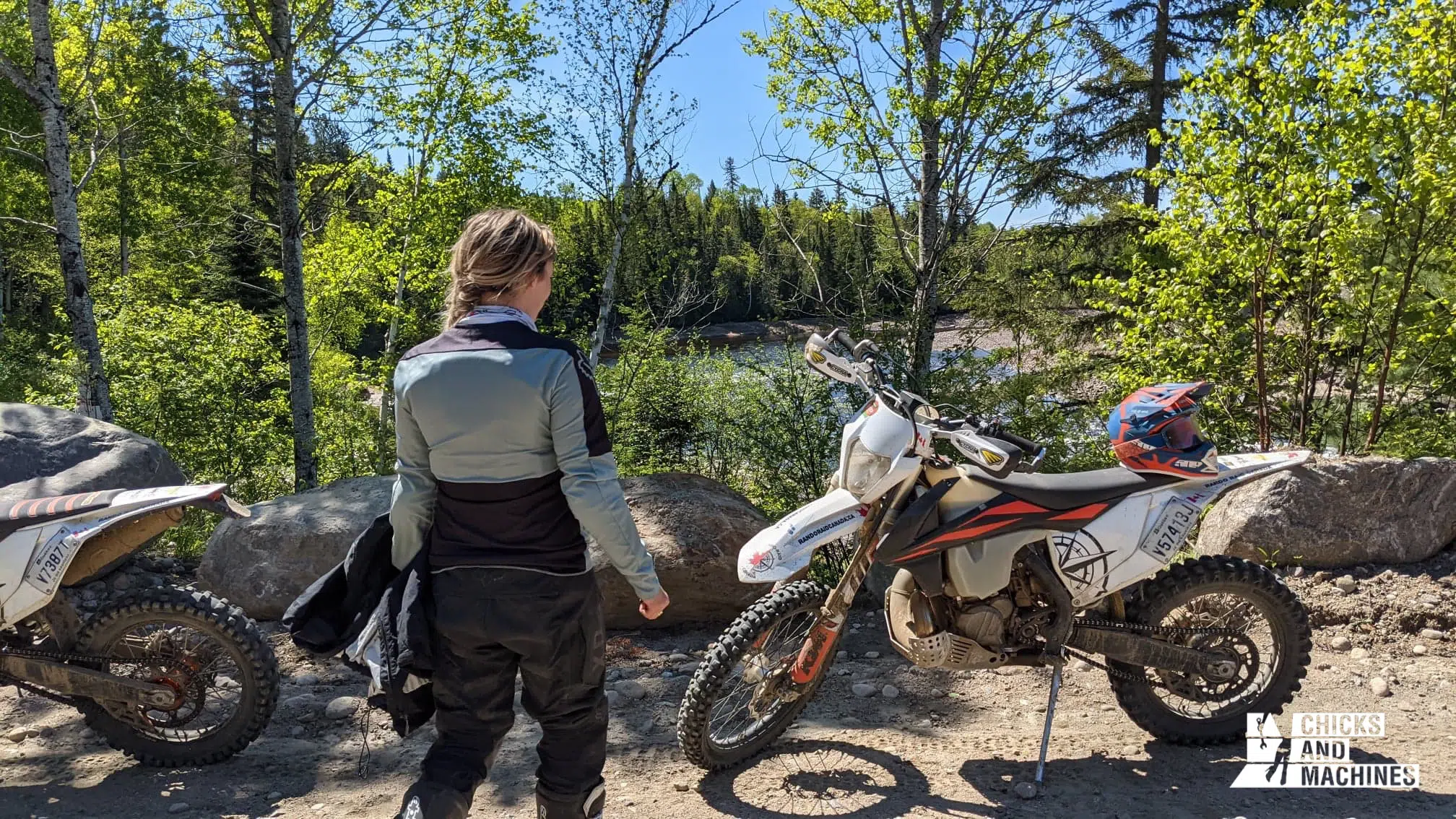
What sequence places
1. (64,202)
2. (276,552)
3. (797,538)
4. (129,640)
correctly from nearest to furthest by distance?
(797,538)
(129,640)
(276,552)
(64,202)

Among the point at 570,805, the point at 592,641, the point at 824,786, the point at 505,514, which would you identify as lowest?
the point at 824,786

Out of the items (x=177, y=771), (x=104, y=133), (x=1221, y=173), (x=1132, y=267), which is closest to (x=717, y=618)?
(x=177, y=771)

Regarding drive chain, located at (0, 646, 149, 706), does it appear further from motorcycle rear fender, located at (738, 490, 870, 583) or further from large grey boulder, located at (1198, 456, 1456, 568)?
large grey boulder, located at (1198, 456, 1456, 568)

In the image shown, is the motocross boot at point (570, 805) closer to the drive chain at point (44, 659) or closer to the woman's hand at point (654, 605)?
the woman's hand at point (654, 605)

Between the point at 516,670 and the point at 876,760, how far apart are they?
1692 mm

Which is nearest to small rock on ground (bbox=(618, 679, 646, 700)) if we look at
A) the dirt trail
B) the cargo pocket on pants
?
the dirt trail

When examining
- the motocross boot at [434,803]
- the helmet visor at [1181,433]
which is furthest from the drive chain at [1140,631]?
the motocross boot at [434,803]

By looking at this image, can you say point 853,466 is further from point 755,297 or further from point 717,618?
point 755,297

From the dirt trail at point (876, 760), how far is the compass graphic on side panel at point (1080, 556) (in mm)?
740

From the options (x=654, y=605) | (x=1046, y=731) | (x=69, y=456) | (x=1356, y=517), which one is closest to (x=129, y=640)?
(x=69, y=456)

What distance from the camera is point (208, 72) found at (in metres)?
10.2

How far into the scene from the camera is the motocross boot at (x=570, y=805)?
2527 millimetres

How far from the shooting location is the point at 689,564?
503cm

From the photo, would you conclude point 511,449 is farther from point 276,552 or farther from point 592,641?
point 276,552
